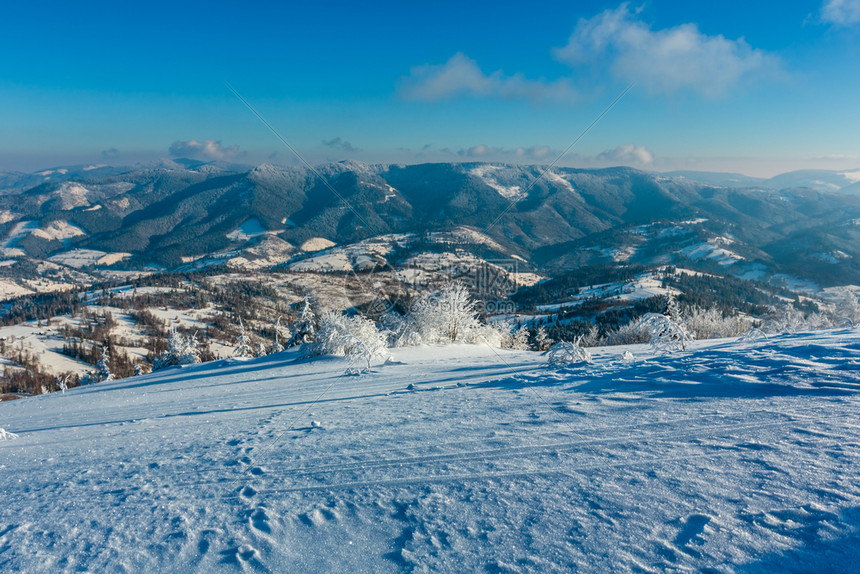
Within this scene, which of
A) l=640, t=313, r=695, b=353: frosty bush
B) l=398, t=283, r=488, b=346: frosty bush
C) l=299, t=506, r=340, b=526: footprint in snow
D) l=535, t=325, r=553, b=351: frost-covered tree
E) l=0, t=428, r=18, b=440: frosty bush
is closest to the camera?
l=299, t=506, r=340, b=526: footprint in snow

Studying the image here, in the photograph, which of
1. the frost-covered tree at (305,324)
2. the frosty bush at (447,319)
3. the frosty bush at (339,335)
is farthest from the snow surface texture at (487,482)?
the frost-covered tree at (305,324)

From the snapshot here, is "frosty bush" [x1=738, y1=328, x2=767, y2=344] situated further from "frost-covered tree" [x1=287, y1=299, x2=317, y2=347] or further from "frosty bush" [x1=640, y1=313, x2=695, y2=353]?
"frost-covered tree" [x1=287, y1=299, x2=317, y2=347]

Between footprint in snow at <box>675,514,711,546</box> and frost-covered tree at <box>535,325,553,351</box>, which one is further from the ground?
footprint in snow at <box>675,514,711,546</box>

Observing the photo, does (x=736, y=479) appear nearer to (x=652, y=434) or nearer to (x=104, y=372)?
(x=652, y=434)

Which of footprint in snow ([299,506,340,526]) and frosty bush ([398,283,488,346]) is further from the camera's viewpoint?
frosty bush ([398,283,488,346])

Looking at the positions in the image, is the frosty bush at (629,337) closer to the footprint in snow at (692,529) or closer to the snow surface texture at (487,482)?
the snow surface texture at (487,482)

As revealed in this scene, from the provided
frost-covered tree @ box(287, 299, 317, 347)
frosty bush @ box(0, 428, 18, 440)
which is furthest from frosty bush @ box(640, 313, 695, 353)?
frost-covered tree @ box(287, 299, 317, 347)
